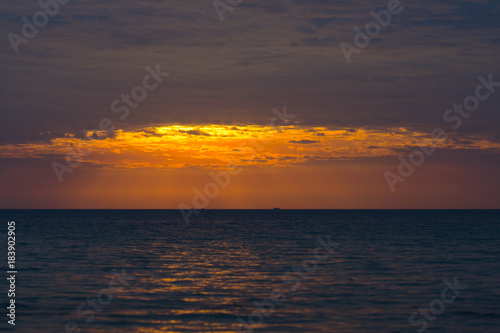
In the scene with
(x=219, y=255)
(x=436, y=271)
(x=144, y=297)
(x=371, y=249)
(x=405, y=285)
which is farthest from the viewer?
(x=371, y=249)

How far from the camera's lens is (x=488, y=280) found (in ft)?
124

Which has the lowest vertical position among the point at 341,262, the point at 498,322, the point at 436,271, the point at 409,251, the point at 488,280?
the point at 498,322

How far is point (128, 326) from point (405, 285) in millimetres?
18249

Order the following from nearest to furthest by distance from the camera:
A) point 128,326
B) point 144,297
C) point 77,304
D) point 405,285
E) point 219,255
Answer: point 128,326
point 77,304
point 144,297
point 405,285
point 219,255

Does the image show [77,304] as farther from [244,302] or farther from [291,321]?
[291,321]

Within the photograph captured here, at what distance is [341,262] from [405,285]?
1310 cm

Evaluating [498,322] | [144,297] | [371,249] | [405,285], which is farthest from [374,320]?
[371,249]

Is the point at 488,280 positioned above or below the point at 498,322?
above

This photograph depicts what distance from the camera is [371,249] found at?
6256 centimetres

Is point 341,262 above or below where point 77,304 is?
above

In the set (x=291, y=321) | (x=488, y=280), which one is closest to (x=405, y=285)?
(x=488, y=280)

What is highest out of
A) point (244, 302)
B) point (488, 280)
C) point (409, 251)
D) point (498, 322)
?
point (409, 251)

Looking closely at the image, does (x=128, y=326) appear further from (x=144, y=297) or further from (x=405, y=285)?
(x=405, y=285)

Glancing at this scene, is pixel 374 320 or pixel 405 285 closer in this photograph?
pixel 374 320
